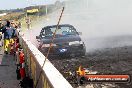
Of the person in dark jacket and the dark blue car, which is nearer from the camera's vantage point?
the dark blue car

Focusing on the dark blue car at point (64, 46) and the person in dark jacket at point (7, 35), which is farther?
the person in dark jacket at point (7, 35)

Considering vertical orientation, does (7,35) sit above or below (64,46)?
below

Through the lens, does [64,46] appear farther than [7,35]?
No

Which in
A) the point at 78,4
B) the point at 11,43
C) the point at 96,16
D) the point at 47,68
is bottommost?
the point at 78,4

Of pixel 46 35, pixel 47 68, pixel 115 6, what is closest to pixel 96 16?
pixel 115 6

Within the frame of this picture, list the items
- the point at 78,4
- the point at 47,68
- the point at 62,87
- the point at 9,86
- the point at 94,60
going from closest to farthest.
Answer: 1. the point at 62,87
2. the point at 47,68
3. the point at 9,86
4. the point at 94,60
5. the point at 78,4

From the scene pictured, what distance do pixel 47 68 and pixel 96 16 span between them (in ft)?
226

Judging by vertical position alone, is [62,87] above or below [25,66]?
above

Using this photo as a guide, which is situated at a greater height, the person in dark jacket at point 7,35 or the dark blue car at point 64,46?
the dark blue car at point 64,46

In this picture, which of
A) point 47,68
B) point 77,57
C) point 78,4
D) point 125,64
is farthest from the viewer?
point 78,4

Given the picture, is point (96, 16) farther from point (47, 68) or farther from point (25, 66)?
point (47, 68)

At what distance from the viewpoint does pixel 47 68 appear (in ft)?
25.8

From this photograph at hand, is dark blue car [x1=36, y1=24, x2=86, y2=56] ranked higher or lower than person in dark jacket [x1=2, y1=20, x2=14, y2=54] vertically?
higher

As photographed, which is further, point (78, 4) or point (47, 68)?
point (78, 4)
